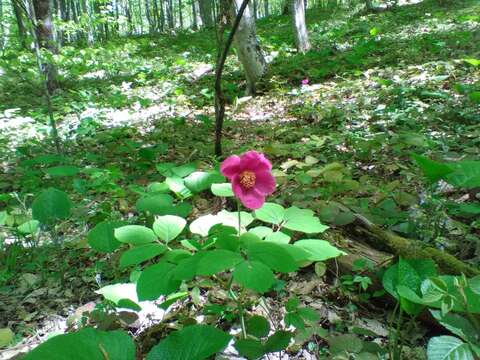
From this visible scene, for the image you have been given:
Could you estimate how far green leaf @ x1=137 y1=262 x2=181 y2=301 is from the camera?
3.60ft

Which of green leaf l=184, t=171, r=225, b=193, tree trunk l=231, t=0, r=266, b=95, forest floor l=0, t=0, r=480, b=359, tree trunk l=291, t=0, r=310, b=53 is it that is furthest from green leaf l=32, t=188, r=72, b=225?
tree trunk l=291, t=0, r=310, b=53

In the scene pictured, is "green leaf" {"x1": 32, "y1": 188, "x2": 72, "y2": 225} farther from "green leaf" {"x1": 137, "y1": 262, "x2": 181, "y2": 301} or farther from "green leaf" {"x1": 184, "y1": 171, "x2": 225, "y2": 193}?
"green leaf" {"x1": 137, "y1": 262, "x2": 181, "y2": 301}

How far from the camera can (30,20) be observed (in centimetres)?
306

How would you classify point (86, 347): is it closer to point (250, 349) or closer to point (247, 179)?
point (250, 349)

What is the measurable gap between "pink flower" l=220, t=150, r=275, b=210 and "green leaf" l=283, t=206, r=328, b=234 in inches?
6.3

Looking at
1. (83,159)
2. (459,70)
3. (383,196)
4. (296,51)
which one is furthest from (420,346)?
(296,51)

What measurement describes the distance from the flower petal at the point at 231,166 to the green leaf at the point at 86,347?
1.81ft

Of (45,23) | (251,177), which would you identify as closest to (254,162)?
(251,177)

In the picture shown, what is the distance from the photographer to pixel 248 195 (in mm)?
1253

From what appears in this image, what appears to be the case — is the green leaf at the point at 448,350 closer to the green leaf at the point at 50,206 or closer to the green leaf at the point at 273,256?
the green leaf at the point at 273,256

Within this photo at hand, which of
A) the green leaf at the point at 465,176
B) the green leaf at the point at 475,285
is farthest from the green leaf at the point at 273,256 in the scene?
the green leaf at the point at 465,176

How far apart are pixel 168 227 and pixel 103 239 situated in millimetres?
306

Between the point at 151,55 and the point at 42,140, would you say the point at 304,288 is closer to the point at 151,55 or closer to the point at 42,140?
the point at 42,140

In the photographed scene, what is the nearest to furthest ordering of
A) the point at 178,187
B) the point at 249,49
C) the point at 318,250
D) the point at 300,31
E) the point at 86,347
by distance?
the point at 86,347
the point at 318,250
the point at 178,187
the point at 249,49
the point at 300,31
